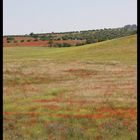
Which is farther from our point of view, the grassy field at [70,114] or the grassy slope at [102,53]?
the grassy slope at [102,53]

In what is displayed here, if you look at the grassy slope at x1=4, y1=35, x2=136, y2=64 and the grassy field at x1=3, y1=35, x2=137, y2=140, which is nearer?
the grassy field at x1=3, y1=35, x2=137, y2=140

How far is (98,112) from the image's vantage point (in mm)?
22641

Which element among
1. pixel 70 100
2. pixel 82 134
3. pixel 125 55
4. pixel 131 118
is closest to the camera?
pixel 82 134

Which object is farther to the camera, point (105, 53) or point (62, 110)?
point (105, 53)

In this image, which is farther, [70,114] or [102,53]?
[102,53]

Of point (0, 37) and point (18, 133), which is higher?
point (0, 37)

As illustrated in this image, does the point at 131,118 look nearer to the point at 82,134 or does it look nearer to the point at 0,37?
the point at 82,134

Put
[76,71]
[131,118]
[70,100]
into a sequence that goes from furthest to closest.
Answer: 1. [76,71]
2. [70,100]
3. [131,118]

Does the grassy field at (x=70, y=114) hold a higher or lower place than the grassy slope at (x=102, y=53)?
lower

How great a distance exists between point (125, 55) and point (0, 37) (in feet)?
252

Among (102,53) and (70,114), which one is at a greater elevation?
(102,53)

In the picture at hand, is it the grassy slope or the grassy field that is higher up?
the grassy slope

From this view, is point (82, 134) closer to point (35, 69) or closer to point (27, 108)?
point (27, 108)

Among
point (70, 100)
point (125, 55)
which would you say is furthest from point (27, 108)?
point (125, 55)
